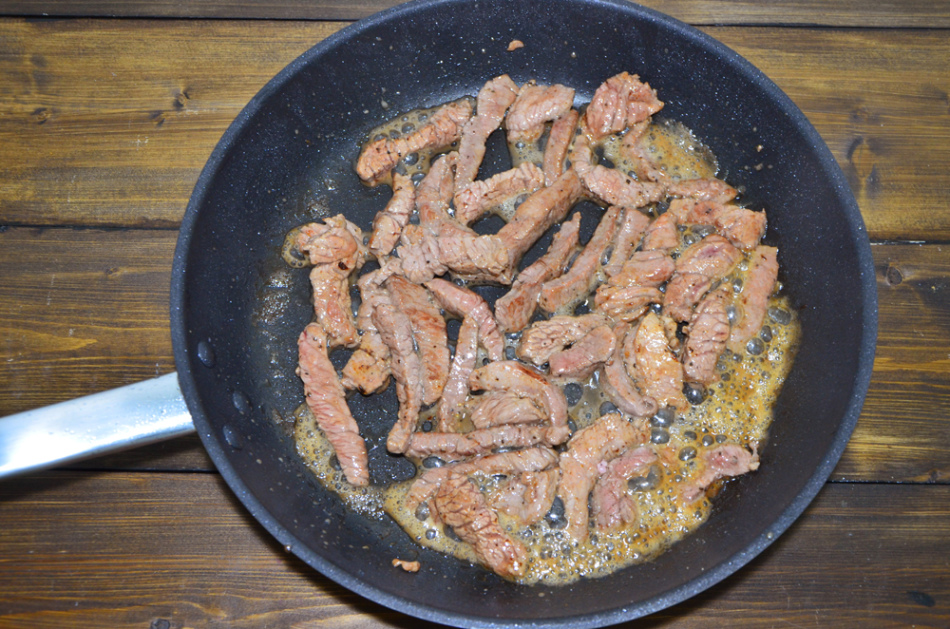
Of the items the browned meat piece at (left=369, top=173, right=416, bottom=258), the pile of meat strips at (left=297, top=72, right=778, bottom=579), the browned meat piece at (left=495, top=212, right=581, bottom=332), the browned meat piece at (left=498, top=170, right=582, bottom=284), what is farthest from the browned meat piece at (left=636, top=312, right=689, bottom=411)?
the browned meat piece at (left=369, top=173, right=416, bottom=258)

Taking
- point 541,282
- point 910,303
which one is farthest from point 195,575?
point 910,303

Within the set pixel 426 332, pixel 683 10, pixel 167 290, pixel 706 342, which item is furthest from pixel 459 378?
pixel 683 10

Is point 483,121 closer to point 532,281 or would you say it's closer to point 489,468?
point 532,281

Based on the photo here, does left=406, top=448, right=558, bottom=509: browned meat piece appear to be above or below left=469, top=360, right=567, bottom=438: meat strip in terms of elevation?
below

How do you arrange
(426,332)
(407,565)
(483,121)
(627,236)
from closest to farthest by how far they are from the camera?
(407,565), (426,332), (627,236), (483,121)

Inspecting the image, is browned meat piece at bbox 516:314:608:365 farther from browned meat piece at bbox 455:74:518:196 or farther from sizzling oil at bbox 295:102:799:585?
browned meat piece at bbox 455:74:518:196

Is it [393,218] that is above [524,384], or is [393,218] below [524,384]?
above

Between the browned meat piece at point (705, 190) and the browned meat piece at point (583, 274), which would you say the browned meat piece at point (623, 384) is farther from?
the browned meat piece at point (705, 190)
